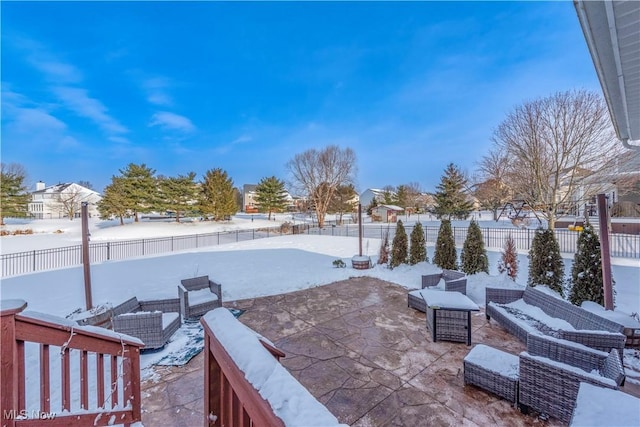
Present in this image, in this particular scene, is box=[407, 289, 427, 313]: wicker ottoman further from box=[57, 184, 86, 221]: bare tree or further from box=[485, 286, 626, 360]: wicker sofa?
box=[57, 184, 86, 221]: bare tree

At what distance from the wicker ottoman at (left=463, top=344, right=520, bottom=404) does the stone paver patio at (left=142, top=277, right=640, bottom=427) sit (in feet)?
0.30

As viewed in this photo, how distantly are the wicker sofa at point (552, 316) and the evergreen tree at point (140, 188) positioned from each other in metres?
25.3

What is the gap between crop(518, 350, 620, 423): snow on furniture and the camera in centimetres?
234

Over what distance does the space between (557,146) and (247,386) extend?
14.8 m

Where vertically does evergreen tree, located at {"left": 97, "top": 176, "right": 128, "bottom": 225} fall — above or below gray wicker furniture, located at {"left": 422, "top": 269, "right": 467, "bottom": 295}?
above

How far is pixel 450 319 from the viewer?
3.93 meters

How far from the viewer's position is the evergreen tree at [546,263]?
5367 millimetres

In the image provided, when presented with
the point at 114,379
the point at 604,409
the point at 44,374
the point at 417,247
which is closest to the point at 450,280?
the point at 417,247

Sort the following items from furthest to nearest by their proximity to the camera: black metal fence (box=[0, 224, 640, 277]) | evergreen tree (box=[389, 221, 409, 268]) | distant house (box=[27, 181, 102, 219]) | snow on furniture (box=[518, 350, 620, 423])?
distant house (box=[27, 181, 102, 219])
black metal fence (box=[0, 224, 640, 277])
evergreen tree (box=[389, 221, 409, 268])
snow on furniture (box=[518, 350, 620, 423])

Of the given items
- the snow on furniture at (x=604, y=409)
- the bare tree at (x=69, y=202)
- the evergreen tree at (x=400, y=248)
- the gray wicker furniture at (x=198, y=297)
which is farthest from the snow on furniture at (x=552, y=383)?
the bare tree at (x=69, y=202)

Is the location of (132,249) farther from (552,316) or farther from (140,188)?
(552,316)

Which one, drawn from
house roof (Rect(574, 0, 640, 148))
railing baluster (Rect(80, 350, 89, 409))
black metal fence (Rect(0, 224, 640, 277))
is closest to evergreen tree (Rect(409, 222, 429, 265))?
black metal fence (Rect(0, 224, 640, 277))

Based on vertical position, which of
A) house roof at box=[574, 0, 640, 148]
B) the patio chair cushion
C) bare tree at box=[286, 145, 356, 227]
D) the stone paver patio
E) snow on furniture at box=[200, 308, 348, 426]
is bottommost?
the stone paver patio

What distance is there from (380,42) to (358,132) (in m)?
14.9
